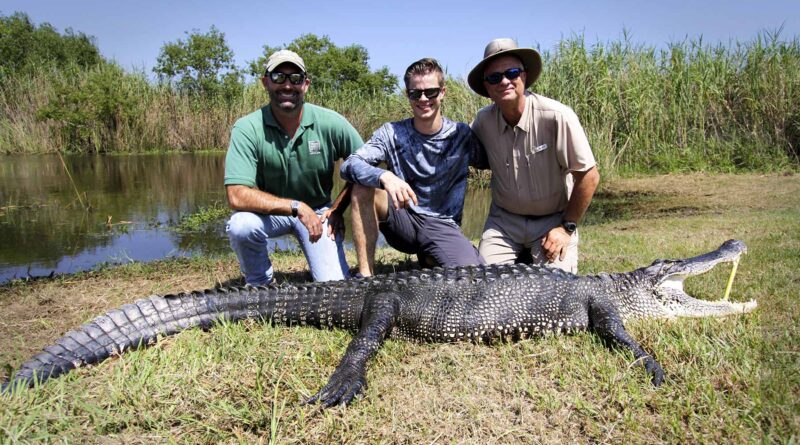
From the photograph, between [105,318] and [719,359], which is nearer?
[719,359]

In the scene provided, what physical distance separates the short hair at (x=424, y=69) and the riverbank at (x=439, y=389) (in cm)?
184

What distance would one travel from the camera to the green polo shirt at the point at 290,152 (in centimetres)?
405

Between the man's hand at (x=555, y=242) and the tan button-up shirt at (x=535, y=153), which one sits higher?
the tan button-up shirt at (x=535, y=153)

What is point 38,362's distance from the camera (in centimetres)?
257

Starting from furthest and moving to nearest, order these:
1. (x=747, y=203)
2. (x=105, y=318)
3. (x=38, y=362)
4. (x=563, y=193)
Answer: (x=747, y=203) < (x=563, y=193) < (x=105, y=318) < (x=38, y=362)

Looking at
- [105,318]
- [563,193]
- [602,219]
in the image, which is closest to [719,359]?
[563,193]

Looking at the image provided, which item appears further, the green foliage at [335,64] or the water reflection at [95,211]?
the green foliage at [335,64]

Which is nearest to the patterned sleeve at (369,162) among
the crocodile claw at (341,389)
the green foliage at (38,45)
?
the crocodile claw at (341,389)

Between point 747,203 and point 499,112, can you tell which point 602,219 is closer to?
point 747,203

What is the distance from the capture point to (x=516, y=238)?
424cm

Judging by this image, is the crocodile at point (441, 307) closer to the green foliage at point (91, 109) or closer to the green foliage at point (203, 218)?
the green foliage at point (203, 218)

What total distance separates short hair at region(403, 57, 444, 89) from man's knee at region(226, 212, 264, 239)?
149 centimetres

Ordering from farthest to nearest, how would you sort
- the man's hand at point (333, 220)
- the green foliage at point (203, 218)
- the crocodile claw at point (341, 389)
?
1. the green foliage at point (203, 218)
2. the man's hand at point (333, 220)
3. the crocodile claw at point (341, 389)

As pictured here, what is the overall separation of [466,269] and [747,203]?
623 centimetres
